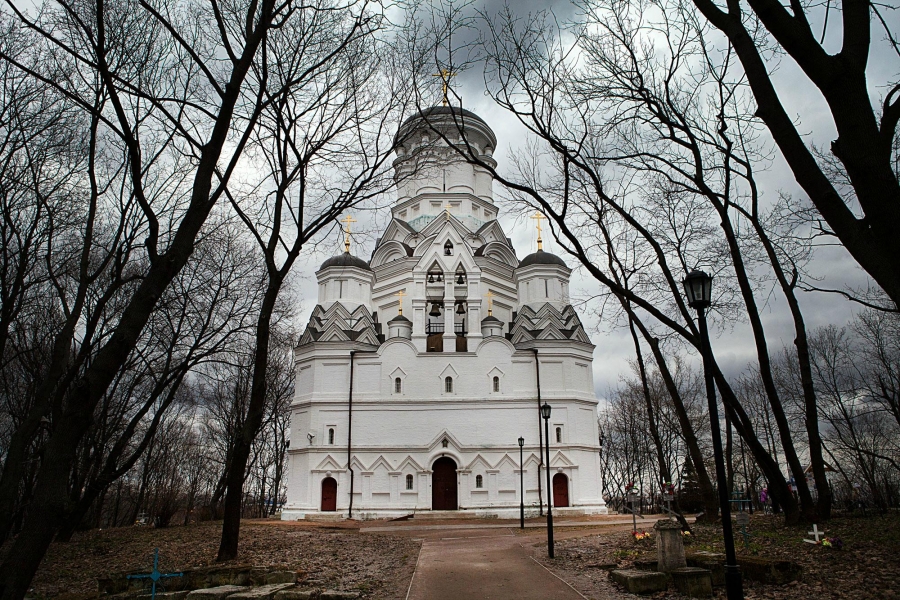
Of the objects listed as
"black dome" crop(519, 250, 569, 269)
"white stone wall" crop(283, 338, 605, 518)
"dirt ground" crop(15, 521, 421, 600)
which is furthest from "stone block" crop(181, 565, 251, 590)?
"black dome" crop(519, 250, 569, 269)

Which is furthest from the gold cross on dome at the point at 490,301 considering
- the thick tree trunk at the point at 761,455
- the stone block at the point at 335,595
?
the stone block at the point at 335,595

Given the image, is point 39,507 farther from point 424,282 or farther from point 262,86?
point 424,282

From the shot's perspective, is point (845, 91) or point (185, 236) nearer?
point (845, 91)

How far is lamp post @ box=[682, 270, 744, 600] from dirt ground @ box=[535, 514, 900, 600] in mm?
2015

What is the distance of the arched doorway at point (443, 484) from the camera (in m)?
33.1

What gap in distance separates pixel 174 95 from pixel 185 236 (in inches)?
235

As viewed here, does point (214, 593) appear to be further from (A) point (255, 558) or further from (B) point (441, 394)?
(B) point (441, 394)

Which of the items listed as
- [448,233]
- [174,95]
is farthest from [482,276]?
[174,95]

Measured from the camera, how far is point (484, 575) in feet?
36.7

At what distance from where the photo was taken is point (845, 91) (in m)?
6.36

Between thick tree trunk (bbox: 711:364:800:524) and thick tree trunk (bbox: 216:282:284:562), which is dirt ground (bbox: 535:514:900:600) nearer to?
thick tree trunk (bbox: 711:364:800:524)

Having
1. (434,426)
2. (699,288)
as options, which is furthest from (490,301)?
(699,288)

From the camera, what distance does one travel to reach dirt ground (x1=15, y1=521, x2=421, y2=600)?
10.9m

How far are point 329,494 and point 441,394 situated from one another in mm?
8187
